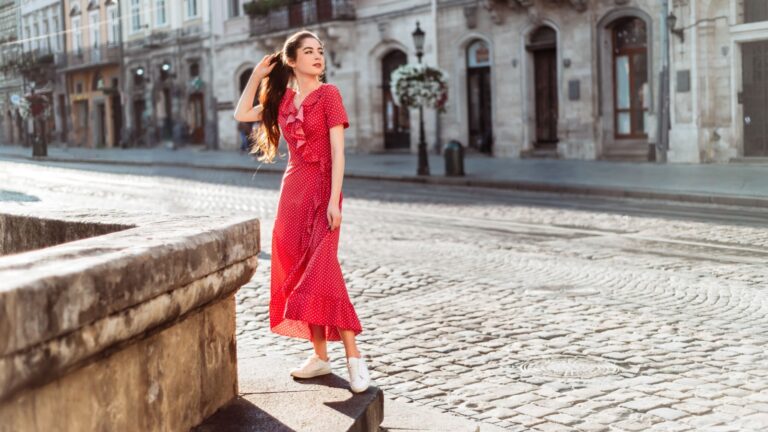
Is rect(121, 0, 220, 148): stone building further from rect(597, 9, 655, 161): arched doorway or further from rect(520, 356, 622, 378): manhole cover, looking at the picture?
rect(520, 356, 622, 378): manhole cover

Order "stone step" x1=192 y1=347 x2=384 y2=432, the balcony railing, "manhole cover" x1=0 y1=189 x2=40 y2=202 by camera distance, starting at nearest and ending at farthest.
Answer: "stone step" x1=192 y1=347 x2=384 y2=432 < "manhole cover" x1=0 y1=189 x2=40 y2=202 < the balcony railing

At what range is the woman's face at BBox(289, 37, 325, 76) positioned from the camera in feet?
15.2

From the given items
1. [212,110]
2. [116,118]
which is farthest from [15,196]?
[116,118]

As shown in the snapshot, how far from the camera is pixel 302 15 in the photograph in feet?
114

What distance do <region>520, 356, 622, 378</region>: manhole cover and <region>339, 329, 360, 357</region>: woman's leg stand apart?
50.2 inches

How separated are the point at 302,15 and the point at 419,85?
1444cm

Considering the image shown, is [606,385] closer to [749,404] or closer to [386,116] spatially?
[749,404]

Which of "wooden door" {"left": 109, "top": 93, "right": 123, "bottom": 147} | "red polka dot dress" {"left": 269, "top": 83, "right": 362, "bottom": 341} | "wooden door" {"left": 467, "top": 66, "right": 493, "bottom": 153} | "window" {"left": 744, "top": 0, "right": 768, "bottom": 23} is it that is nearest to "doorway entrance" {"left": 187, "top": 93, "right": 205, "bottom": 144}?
"wooden door" {"left": 109, "top": 93, "right": 123, "bottom": 147}

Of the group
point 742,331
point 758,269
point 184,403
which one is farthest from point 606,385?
point 758,269

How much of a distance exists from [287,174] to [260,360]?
0.86 metres

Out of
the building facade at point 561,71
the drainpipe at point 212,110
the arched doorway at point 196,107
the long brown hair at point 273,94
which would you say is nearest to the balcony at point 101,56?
the drainpipe at point 212,110

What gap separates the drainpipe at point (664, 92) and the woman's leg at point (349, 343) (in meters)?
19.9

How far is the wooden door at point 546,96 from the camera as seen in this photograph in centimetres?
2758

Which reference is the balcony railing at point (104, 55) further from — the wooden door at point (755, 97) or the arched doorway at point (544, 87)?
the wooden door at point (755, 97)
